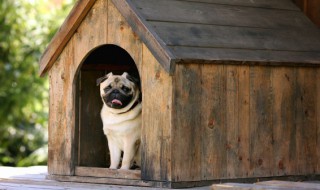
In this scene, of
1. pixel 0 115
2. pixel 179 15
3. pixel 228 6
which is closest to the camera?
pixel 179 15

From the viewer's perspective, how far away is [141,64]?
712 centimetres

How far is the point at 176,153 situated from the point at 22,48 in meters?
7.44

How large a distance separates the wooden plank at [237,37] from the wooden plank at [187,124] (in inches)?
9.6

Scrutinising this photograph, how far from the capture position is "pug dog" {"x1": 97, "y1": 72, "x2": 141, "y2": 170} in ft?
24.9

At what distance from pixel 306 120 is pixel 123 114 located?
1.40 m

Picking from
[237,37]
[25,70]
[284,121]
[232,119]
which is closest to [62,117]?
[232,119]

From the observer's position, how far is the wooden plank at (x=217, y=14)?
729cm

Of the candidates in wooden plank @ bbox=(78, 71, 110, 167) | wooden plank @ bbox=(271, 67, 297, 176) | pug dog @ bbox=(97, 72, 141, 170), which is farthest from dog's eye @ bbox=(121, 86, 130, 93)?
wooden plank @ bbox=(271, 67, 297, 176)

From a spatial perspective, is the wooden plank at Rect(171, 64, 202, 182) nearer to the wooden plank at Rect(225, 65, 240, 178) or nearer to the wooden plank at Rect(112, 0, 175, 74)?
the wooden plank at Rect(112, 0, 175, 74)

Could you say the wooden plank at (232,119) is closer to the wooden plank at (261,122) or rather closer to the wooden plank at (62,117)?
the wooden plank at (261,122)

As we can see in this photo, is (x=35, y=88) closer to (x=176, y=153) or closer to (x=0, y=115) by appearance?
(x=0, y=115)

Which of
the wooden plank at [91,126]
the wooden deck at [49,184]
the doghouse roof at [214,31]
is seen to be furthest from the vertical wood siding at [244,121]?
the wooden plank at [91,126]

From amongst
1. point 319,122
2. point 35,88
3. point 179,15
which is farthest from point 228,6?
point 35,88

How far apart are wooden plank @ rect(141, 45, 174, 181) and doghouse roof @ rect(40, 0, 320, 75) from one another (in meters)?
0.13
